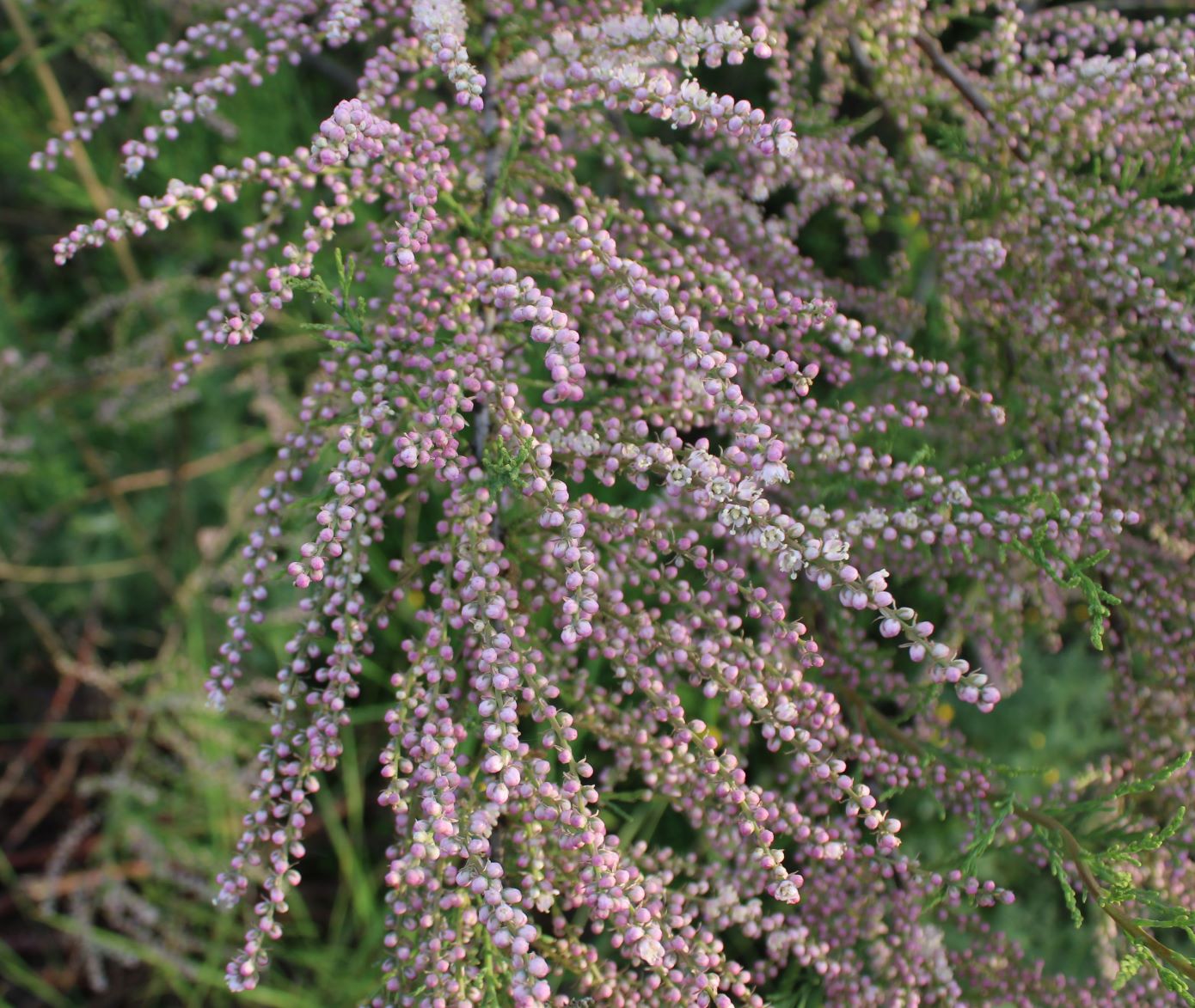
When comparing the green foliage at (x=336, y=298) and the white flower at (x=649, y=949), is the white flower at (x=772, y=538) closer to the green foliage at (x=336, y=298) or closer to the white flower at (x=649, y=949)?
the white flower at (x=649, y=949)

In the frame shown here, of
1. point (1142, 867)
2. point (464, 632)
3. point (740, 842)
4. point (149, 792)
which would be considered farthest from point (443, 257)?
point (149, 792)

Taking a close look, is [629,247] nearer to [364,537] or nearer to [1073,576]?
[364,537]

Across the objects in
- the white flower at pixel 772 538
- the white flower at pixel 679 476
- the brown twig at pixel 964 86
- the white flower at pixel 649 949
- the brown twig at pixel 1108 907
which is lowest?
the brown twig at pixel 1108 907

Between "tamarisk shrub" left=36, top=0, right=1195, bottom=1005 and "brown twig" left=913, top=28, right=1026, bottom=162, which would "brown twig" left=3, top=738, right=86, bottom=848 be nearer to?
"tamarisk shrub" left=36, top=0, right=1195, bottom=1005

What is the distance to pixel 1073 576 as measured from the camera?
1157mm

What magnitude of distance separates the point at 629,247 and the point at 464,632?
645 millimetres

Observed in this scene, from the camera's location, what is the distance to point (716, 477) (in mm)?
1005

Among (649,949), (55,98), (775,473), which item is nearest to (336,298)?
(775,473)

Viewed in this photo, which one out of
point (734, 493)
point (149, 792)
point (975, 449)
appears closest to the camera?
point (734, 493)

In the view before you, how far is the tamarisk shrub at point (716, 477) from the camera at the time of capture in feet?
3.56

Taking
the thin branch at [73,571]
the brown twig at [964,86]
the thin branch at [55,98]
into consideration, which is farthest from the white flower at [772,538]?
the thin branch at [73,571]

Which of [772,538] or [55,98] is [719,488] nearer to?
[772,538]

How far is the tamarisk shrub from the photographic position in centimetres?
109

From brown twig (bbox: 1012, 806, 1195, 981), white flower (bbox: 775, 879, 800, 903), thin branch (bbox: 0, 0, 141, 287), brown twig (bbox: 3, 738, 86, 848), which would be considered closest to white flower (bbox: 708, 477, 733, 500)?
white flower (bbox: 775, 879, 800, 903)
